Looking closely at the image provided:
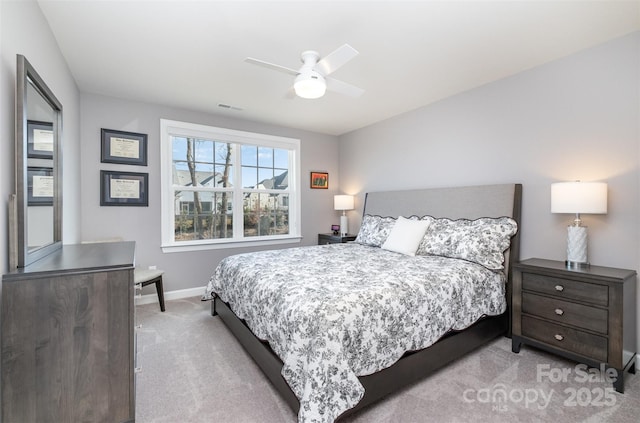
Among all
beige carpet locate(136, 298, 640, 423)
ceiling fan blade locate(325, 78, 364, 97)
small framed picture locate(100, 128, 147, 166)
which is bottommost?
beige carpet locate(136, 298, 640, 423)

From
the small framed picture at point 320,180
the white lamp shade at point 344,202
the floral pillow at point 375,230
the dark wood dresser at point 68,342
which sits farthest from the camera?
the small framed picture at point 320,180

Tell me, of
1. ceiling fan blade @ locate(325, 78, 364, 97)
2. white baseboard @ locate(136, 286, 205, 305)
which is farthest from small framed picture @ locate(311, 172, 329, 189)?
ceiling fan blade @ locate(325, 78, 364, 97)

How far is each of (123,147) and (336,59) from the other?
2.92 meters

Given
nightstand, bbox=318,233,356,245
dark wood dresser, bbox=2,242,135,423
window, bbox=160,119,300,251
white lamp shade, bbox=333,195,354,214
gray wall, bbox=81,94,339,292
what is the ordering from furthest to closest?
white lamp shade, bbox=333,195,354,214 → nightstand, bbox=318,233,356,245 → window, bbox=160,119,300,251 → gray wall, bbox=81,94,339,292 → dark wood dresser, bbox=2,242,135,423

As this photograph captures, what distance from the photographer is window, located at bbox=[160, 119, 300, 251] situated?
384 centimetres

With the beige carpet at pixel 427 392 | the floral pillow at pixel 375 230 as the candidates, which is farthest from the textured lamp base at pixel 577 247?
the floral pillow at pixel 375 230

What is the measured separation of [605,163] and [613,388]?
5.50 ft

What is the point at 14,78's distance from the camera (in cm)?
146

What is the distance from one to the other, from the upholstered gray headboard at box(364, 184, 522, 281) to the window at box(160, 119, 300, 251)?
62.1 inches

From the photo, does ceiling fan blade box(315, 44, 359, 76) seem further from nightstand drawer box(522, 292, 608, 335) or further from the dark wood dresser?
nightstand drawer box(522, 292, 608, 335)

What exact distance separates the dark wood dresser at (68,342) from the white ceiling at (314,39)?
1.72 m

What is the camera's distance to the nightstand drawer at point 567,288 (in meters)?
2.01

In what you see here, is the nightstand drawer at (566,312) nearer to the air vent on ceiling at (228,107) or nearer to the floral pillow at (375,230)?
the floral pillow at (375,230)

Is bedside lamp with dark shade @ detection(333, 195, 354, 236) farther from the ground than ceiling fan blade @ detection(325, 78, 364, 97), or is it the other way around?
ceiling fan blade @ detection(325, 78, 364, 97)
